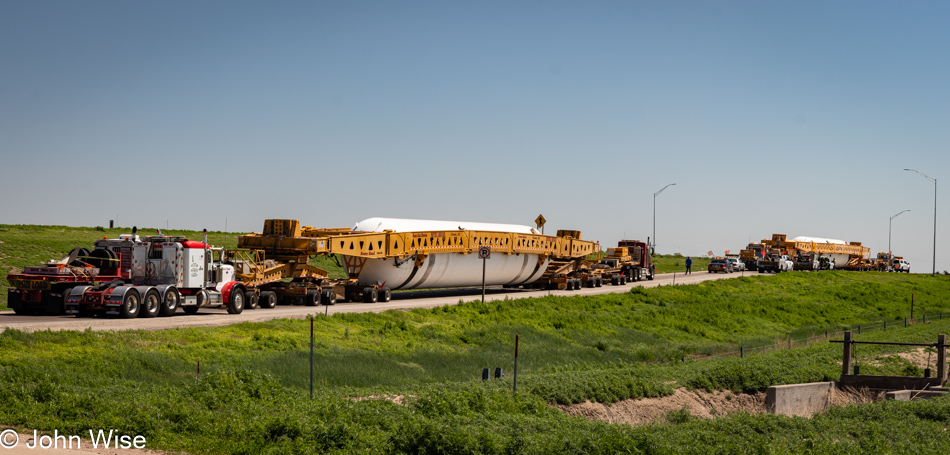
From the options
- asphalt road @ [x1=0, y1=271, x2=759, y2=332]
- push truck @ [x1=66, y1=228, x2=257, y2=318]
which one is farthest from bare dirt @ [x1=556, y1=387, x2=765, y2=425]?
push truck @ [x1=66, y1=228, x2=257, y2=318]

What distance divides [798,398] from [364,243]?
20.5m

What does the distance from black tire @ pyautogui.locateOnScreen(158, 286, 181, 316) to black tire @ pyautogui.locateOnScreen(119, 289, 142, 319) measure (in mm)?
946

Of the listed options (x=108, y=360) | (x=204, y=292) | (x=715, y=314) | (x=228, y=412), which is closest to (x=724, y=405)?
(x=228, y=412)

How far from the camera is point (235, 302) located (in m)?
29.9

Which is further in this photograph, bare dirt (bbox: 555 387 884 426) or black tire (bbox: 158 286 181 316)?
black tire (bbox: 158 286 181 316)

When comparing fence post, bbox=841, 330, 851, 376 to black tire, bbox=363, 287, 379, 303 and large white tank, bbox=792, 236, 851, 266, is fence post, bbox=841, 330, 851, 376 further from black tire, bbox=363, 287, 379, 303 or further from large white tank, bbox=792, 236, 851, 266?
large white tank, bbox=792, 236, 851, 266

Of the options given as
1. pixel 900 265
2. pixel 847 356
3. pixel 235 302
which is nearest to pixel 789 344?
pixel 847 356

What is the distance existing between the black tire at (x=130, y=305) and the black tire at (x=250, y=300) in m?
5.82

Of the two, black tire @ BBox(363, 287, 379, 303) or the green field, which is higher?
black tire @ BBox(363, 287, 379, 303)

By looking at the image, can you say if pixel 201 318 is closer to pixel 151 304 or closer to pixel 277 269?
pixel 151 304

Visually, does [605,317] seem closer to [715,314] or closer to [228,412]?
[715,314]

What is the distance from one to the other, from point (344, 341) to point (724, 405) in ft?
36.7

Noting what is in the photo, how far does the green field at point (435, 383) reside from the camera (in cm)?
1154

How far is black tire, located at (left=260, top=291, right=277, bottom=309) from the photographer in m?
32.7
